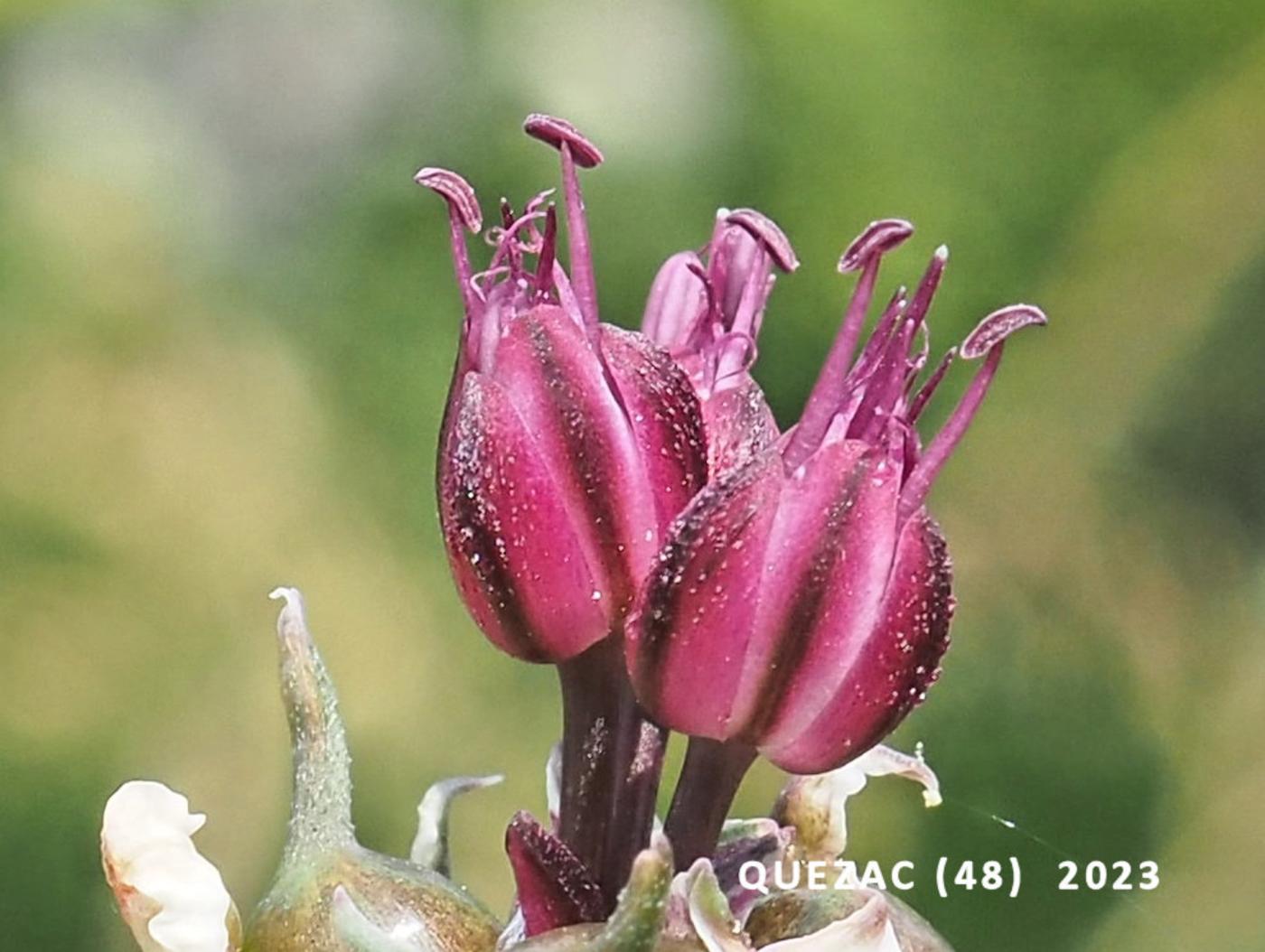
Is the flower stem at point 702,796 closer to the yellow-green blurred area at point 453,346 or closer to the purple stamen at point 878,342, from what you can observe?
the purple stamen at point 878,342

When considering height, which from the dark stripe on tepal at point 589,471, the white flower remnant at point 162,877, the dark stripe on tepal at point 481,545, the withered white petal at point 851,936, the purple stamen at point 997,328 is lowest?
the white flower remnant at point 162,877

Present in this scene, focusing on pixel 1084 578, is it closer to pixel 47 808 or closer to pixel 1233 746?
pixel 1233 746

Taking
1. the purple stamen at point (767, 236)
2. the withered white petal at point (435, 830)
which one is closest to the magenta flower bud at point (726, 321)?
the purple stamen at point (767, 236)

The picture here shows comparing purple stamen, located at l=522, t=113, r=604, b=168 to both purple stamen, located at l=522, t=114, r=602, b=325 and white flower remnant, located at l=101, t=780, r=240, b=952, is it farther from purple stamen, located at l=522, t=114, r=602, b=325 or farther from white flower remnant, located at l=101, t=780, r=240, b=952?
white flower remnant, located at l=101, t=780, r=240, b=952

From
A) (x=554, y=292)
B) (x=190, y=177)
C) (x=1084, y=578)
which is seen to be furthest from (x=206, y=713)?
(x=554, y=292)

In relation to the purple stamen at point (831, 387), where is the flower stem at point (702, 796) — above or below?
below

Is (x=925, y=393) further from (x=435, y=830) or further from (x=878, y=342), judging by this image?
(x=435, y=830)
